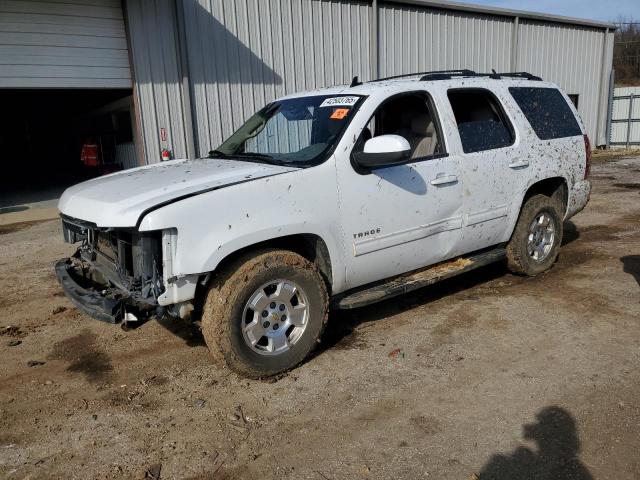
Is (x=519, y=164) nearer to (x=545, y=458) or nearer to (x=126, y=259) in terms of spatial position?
(x=545, y=458)

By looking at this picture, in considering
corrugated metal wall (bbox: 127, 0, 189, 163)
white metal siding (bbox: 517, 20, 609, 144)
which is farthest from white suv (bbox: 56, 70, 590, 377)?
white metal siding (bbox: 517, 20, 609, 144)

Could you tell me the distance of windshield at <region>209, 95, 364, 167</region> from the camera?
13.0ft

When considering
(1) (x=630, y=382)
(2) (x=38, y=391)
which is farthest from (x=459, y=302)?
(2) (x=38, y=391)

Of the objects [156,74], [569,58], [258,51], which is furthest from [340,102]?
[569,58]

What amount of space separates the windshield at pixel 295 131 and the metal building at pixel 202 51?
251 inches

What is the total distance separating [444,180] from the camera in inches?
173

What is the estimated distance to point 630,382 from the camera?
11.3 ft

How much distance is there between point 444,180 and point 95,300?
9.17 feet

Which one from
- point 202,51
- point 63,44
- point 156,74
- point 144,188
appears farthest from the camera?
point 202,51

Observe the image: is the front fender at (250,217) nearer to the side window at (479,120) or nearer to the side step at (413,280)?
the side step at (413,280)

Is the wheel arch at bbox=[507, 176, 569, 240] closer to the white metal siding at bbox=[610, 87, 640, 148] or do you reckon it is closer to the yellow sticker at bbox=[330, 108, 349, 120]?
the yellow sticker at bbox=[330, 108, 349, 120]

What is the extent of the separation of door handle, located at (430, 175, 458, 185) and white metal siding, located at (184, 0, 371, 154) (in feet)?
25.1

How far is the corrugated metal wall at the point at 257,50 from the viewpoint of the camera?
414 inches

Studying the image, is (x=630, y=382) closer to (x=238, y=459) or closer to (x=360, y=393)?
(x=360, y=393)
